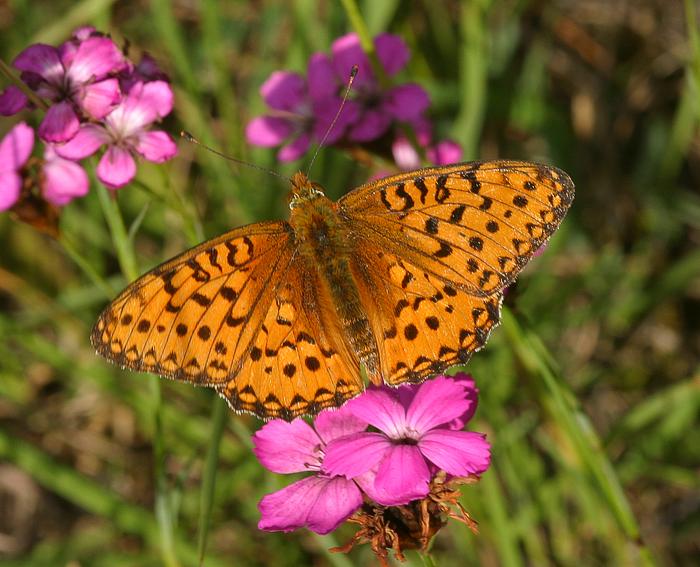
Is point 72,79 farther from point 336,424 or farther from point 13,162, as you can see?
point 336,424

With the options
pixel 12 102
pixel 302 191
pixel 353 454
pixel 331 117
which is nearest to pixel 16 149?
pixel 12 102

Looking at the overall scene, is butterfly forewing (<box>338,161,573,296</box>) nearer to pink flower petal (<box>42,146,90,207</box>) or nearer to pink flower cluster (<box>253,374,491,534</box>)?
pink flower cluster (<box>253,374,491,534</box>)

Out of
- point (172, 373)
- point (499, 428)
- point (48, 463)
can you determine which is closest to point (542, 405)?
point (499, 428)

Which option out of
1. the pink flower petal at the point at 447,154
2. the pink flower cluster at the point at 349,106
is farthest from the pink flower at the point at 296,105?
the pink flower petal at the point at 447,154

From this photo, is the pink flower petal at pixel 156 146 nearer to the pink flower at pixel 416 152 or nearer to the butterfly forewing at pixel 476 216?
the butterfly forewing at pixel 476 216

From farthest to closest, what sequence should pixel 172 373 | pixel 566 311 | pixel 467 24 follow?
pixel 566 311 → pixel 467 24 → pixel 172 373

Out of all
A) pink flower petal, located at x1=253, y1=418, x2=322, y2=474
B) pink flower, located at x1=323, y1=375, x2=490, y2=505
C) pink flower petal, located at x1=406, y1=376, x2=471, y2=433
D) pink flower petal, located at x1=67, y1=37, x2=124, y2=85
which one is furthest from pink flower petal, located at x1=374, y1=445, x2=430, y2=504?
pink flower petal, located at x1=67, y1=37, x2=124, y2=85

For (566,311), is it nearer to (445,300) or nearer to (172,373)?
(445,300)
